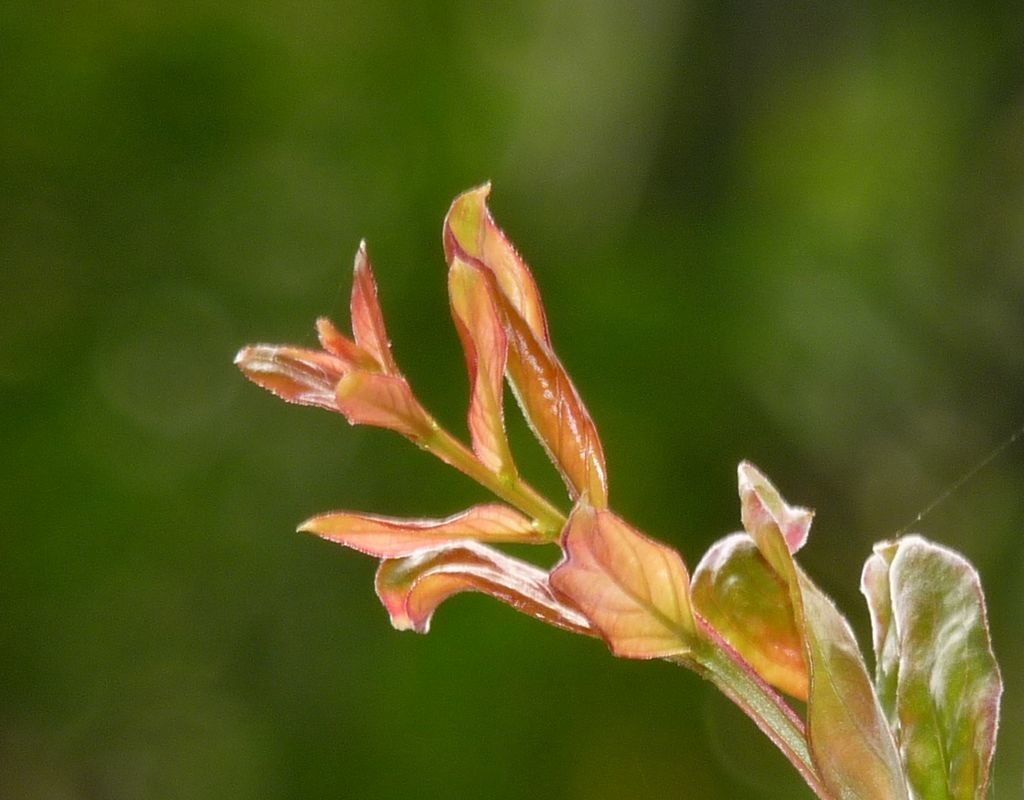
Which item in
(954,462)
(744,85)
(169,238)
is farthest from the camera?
(744,85)

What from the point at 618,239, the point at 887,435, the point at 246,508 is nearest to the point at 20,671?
the point at 246,508

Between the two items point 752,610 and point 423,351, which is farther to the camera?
point 423,351

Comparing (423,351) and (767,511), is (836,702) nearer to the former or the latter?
(767,511)

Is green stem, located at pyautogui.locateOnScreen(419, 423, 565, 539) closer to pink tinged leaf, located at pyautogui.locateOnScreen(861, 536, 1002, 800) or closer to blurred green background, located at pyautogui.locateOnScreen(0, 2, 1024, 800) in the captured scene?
pink tinged leaf, located at pyautogui.locateOnScreen(861, 536, 1002, 800)

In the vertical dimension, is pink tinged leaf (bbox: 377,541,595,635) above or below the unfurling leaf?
below

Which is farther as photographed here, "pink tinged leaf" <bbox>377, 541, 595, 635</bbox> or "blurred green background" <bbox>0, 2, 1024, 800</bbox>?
"blurred green background" <bbox>0, 2, 1024, 800</bbox>

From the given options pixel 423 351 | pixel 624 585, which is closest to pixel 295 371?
pixel 624 585

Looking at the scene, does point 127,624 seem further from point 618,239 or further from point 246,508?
point 618,239

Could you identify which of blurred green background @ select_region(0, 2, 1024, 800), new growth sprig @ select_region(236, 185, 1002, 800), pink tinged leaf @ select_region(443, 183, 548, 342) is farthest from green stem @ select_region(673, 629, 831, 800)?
blurred green background @ select_region(0, 2, 1024, 800)
